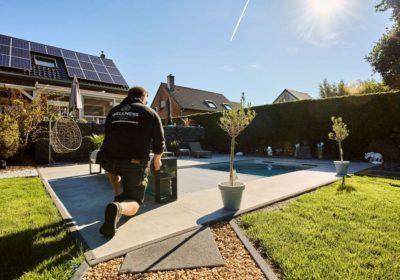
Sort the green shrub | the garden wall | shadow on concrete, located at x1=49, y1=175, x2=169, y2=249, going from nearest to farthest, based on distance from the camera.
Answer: shadow on concrete, located at x1=49, y1=175, x2=169, y2=249 < the green shrub < the garden wall

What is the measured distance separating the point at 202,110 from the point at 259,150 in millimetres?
16851

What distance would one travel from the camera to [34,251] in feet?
9.02

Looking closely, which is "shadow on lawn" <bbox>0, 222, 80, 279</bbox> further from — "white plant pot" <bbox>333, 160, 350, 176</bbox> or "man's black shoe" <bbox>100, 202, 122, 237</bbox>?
"white plant pot" <bbox>333, 160, 350, 176</bbox>

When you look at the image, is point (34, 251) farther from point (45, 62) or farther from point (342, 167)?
point (45, 62)

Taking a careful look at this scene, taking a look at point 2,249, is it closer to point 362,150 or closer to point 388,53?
point 362,150

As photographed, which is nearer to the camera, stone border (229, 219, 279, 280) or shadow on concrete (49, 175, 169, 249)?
stone border (229, 219, 279, 280)

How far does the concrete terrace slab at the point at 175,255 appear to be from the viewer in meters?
2.48

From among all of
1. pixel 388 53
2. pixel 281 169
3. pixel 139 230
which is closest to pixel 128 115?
pixel 139 230

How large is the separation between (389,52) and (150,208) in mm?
22525

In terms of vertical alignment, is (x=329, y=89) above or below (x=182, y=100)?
above

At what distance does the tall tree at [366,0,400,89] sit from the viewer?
18.3m

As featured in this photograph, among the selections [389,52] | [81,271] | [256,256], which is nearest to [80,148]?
[81,271]

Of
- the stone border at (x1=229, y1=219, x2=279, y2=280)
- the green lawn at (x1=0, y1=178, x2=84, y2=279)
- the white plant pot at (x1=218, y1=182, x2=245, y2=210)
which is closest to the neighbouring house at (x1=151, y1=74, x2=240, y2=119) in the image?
the green lawn at (x1=0, y1=178, x2=84, y2=279)

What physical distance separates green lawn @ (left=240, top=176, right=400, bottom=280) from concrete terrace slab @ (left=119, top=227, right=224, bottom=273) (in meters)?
0.62
